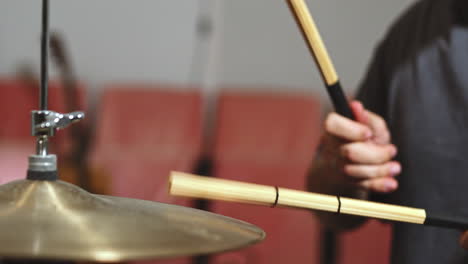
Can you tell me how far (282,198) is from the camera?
0.59 m

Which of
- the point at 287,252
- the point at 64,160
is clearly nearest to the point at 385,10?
the point at 287,252

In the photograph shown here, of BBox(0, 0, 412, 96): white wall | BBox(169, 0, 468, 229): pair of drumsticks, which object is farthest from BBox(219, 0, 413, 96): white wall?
BBox(169, 0, 468, 229): pair of drumsticks

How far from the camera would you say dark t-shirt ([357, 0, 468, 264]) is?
3.09ft

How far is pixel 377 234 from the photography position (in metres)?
1.99

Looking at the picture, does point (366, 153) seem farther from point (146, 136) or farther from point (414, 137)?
point (146, 136)

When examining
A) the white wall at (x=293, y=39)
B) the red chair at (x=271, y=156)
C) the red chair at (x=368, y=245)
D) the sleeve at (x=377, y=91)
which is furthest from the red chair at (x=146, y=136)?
the sleeve at (x=377, y=91)

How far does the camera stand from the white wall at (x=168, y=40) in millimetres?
2451

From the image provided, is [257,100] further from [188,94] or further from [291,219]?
[291,219]

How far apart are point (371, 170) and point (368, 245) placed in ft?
3.81

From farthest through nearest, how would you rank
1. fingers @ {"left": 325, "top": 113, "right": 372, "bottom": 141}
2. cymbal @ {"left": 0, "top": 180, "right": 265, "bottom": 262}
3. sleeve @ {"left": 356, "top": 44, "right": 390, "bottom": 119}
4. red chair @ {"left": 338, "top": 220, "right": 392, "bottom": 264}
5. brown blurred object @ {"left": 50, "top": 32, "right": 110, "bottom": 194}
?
brown blurred object @ {"left": 50, "top": 32, "right": 110, "bottom": 194}
red chair @ {"left": 338, "top": 220, "right": 392, "bottom": 264}
sleeve @ {"left": 356, "top": 44, "right": 390, "bottom": 119}
fingers @ {"left": 325, "top": 113, "right": 372, "bottom": 141}
cymbal @ {"left": 0, "top": 180, "right": 265, "bottom": 262}

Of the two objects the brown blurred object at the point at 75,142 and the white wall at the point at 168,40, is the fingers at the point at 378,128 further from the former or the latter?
the white wall at the point at 168,40

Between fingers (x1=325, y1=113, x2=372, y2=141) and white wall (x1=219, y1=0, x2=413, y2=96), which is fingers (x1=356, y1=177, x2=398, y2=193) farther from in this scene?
white wall (x1=219, y1=0, x2=413, y2=96)

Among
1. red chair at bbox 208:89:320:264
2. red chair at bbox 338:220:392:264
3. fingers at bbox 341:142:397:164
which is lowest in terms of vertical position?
red chair at bbox 338:220:392:264

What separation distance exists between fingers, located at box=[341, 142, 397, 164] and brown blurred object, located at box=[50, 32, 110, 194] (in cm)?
137
